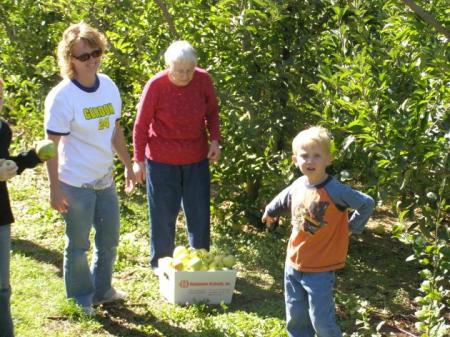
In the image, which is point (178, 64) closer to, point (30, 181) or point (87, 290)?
point (87, 290)

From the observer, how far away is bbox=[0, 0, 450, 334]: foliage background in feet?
15.3

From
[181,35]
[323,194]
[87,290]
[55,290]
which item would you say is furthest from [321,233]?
[181,35]

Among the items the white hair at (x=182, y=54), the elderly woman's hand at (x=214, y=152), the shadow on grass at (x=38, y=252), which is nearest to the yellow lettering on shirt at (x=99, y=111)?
the white hair at (x=182, y=54)

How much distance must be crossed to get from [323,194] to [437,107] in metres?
1.04

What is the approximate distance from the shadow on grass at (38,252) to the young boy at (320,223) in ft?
8.16

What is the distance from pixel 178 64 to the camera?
5430mm

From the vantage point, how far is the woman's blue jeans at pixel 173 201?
230 inches

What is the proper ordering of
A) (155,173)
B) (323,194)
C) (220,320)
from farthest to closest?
(155,173) < (220,320) < (323,194)

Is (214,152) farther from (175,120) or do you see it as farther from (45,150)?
(45,150)

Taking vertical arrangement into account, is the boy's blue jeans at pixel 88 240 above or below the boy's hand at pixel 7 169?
below

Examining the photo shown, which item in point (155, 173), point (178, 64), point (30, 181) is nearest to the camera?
point (178, 64)

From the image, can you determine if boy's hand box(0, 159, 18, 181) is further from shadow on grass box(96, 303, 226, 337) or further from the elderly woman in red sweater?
the elderly woman in red sweater

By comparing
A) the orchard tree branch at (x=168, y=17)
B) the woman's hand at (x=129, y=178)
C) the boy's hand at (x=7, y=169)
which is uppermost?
the orchard tree branch at (x=168, y=17)

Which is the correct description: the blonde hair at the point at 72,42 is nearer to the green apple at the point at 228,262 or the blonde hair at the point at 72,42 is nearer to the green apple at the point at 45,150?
the green apple at the point at 45,150
